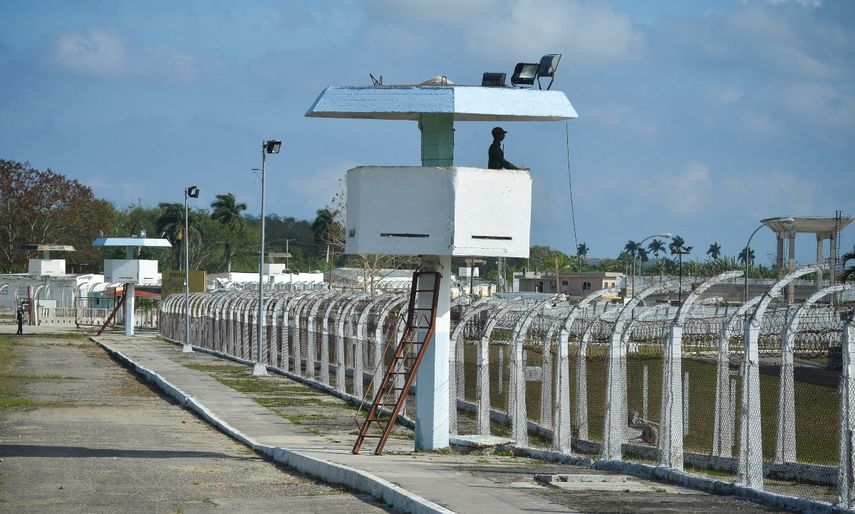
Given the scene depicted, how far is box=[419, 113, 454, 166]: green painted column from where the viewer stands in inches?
725

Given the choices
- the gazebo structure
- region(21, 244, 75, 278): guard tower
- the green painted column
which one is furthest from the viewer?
region(21, 244, 75, 278): guard tower

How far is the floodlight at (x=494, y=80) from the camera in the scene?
1825 centimetres

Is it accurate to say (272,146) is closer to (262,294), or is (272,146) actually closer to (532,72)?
(262,294)

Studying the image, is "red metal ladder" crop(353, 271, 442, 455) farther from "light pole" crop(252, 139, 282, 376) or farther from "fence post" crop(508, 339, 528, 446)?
"light pole" crop(252, 139, 282, 376)

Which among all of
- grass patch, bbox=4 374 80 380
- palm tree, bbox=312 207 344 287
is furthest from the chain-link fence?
palm tree, bbox=312 207 344 287

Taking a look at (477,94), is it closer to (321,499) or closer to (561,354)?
(561,354)

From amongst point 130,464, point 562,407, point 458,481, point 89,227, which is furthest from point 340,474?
point 89,227

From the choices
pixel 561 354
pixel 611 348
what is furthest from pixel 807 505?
pixel 561 354

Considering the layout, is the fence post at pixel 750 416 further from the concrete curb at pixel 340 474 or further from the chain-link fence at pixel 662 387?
the concrete curb at pixel 340 474

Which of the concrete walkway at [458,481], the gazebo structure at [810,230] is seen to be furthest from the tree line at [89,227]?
the concrete walkway at [458,481]

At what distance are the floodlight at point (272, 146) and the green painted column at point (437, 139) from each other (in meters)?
21.6

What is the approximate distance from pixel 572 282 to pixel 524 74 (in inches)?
3508

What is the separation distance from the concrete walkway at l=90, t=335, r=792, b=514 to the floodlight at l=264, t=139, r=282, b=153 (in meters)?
17.4

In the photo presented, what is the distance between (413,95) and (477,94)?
0.88 m
